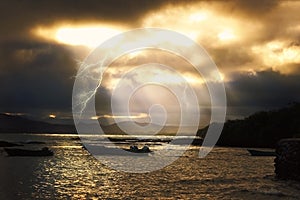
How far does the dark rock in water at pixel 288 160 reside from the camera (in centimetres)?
5672

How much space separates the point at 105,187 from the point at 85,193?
5.70 m

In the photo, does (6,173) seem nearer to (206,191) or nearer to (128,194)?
(128,194)

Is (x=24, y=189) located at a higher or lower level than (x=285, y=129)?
lower

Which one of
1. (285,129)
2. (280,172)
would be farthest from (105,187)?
(285,129)

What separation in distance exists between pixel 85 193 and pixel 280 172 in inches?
1164

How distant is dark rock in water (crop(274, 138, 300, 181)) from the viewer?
186ft

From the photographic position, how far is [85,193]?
42562 millimetres

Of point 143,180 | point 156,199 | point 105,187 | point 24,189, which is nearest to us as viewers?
point 156,199

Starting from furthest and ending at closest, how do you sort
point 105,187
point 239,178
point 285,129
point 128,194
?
point 285,129, point 239,178, point 105,187, point 128,194

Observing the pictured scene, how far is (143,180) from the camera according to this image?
55688 millimetres

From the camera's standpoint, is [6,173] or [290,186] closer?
[290,186]

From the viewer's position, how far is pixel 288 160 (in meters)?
58.2

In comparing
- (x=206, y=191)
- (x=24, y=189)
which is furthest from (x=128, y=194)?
(x=24, y=189)

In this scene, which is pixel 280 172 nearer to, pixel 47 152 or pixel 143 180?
pixel 143 180
